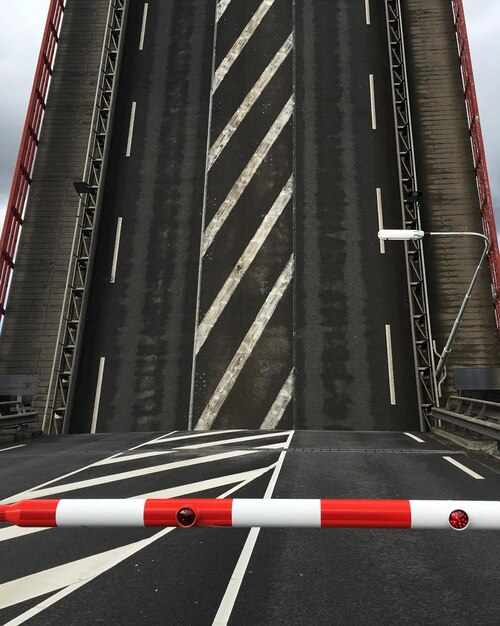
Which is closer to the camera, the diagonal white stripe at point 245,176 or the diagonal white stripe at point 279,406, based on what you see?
the diagonal white stripe at point 279,406

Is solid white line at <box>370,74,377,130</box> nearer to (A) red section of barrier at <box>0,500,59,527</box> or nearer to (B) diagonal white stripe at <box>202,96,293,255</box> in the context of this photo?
(B) diagonal white stripe at <box>202,96,293,255</box>

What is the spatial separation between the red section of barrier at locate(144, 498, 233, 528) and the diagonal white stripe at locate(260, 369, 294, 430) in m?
14.3

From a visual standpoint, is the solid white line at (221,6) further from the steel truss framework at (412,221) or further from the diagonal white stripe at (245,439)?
the diagonal white stripe at (245,439)

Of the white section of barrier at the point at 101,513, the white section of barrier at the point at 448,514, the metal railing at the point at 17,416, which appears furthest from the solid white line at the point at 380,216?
the white section of barrier at the point at 101,513

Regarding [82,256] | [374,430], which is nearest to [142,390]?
[82,256]

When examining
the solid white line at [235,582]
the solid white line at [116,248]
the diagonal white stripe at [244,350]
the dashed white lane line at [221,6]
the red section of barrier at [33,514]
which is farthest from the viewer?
the dashed white lane line at [221,6]

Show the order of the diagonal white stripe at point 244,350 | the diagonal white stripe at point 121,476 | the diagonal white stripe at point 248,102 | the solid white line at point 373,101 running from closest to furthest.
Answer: the diagonal white stripe at point 121,476 < the diagonal white stripe at point 244,350 < the solid white line at point 373,101 < the diagonal white stripe at point 248,102

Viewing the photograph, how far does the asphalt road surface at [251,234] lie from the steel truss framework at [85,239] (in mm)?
506

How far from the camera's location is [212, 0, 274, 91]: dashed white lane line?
2469 cm

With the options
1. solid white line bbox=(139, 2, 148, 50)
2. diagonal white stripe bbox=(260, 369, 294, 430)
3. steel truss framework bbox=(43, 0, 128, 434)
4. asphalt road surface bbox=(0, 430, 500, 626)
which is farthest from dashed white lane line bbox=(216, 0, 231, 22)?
asphalt road surface bbox=(0, 430, 500, 626)

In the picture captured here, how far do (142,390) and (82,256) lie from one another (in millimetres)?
6928

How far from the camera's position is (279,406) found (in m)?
17.9

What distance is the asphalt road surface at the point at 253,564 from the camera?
3.96 m

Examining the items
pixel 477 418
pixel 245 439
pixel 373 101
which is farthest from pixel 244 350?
pixel 373 101
